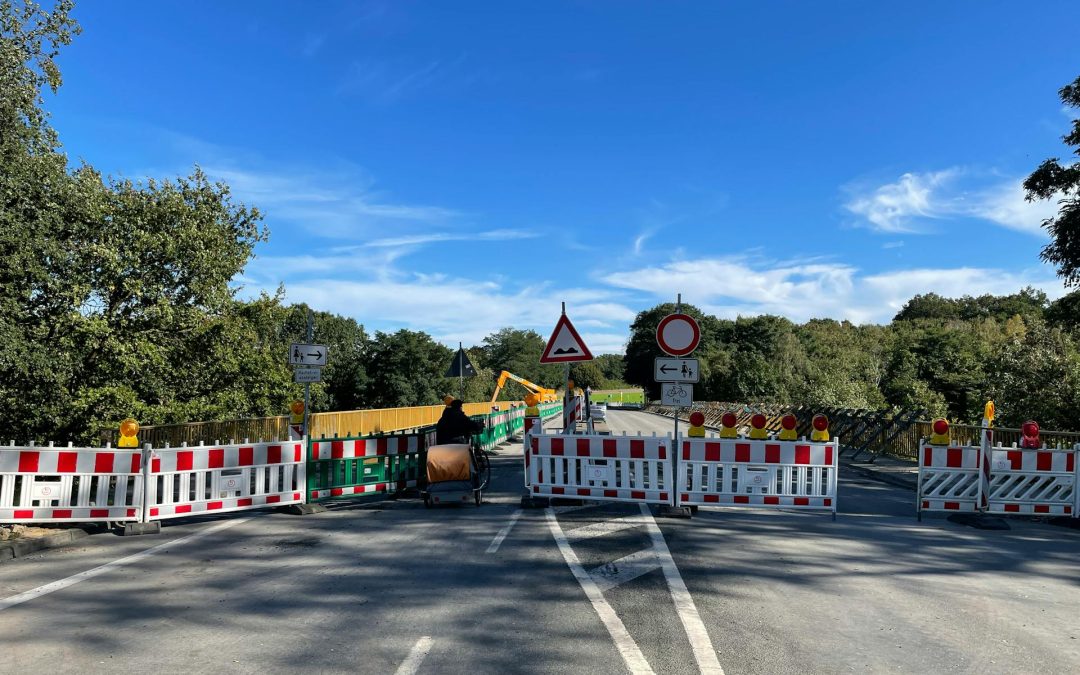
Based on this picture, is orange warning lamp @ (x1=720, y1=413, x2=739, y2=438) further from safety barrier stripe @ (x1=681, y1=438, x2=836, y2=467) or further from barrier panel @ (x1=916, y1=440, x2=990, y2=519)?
barrier panel @ (x1=916, y1=440, x2=990, y2=519)

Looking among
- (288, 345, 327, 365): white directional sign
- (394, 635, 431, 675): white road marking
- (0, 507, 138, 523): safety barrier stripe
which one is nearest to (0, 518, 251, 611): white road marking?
(0, 507, 138, 523): safety barrier stripe

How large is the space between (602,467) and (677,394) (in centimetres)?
162

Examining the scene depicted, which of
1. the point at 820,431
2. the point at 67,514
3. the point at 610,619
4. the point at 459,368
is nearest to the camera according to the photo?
the point at 610,619

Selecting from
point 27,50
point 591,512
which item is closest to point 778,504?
point 591,512

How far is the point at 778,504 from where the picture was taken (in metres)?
9.58

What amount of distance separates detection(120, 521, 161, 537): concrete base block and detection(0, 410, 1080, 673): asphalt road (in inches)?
7.1

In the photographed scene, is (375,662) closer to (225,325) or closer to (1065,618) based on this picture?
(1065,618)

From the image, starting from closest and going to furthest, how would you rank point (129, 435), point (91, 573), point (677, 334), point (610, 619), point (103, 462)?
1. point (610, 619)
2. point (91, 573)
3. point (103, 462)
4. point (129, 435)
5. point (677, 334)

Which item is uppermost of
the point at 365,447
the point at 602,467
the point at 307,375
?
the point at 307,375

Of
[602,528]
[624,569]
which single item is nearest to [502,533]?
[602,528]

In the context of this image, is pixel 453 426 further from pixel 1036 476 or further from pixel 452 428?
pixel 1036 476

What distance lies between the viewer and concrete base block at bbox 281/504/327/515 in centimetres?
1008

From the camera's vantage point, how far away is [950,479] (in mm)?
9992

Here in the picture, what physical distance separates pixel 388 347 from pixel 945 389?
50817 millimetres
